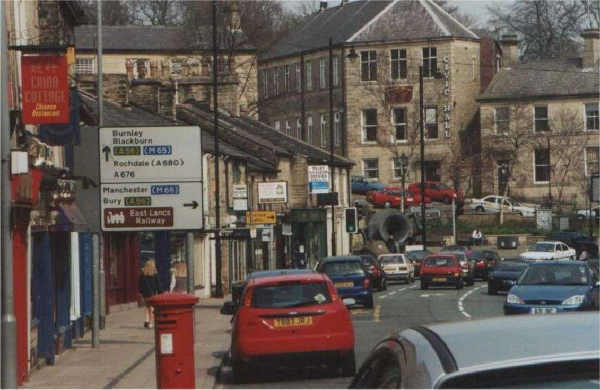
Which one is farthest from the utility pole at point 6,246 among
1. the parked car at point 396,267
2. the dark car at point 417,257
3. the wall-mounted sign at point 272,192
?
the dark car at point 417,257

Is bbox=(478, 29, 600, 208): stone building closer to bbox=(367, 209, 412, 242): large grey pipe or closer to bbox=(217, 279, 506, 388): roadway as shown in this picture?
bbox=(367, 209, 412, 242): large grey pipe

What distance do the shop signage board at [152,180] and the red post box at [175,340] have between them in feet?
18.2

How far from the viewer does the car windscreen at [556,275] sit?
2773 cm

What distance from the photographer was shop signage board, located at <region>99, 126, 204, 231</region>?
21.4m

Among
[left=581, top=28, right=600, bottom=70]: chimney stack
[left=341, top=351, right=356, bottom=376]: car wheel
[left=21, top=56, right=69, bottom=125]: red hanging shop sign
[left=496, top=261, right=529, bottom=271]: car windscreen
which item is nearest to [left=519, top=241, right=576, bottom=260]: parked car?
[left=496, top=261, right=529, bottom=271]: car windscreen

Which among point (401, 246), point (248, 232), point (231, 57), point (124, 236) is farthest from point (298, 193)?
point (124, 236)

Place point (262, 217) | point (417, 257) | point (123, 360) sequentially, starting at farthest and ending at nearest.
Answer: point (417, 257)
point (262, 217)
point (123, 360)

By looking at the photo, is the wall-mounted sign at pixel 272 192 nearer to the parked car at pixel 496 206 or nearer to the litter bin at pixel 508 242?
the litter bin at pixel 508 242

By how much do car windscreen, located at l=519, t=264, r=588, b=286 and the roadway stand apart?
1.76m

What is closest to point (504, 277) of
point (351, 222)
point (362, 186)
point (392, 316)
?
point (351, 222)

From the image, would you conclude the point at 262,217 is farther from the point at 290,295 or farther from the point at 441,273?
the point at 290,295

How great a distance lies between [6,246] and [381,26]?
281ft

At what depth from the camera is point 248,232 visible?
46281 mm

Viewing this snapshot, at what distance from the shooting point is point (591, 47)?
3696 inches
